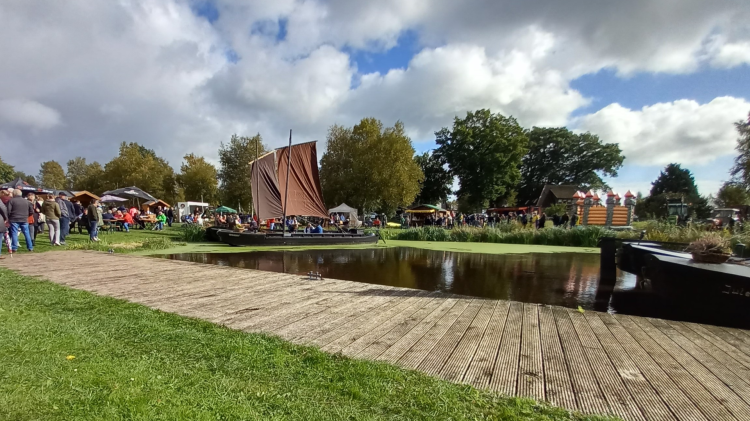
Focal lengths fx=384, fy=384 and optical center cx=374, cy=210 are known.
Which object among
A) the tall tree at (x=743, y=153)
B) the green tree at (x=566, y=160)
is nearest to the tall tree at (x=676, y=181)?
the green tree at (x=566, y=160)

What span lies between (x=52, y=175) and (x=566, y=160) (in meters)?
78.7

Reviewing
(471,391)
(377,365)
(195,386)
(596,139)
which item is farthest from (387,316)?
(596,139)

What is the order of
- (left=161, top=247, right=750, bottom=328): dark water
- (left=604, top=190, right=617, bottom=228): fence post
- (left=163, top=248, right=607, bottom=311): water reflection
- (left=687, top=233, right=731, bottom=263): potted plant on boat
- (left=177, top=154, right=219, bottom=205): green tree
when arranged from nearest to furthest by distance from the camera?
(left=687, top=233, right=731, bottom=263): potted plant on boat
(left=161, top=247, right=750, bottom=328): dark water
(left=163, top=248, right=607, bottom=311): water reflection
(left=604, top=190, right=617, bottom=228): fence post
(left=177, top=154, right=219, bottom=205): green tree

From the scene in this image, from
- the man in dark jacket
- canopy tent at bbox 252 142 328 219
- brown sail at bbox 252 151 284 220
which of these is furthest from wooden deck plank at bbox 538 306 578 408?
brown sail at bbox 252 151 284 220

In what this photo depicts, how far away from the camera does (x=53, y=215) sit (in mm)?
10727

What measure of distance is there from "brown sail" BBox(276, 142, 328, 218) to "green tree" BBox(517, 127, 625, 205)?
43.8m

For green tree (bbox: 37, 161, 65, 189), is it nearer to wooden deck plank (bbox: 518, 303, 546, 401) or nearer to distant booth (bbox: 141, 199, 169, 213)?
distant booth (bbox: 141, 199, 169, 213)

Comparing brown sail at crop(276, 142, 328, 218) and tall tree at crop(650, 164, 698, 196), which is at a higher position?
tall tree at crop(650, 164, 698, 196)

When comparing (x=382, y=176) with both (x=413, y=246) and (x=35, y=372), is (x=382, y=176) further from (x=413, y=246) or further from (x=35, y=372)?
(x=35, y=372)

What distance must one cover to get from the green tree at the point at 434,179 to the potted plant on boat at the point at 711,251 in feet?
150

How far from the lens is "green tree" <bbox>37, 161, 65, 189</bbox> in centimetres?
5966

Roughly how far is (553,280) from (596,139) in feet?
174

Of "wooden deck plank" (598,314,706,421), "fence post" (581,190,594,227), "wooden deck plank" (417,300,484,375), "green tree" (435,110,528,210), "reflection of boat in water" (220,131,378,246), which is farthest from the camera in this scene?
"green tree" (435,110,528,210)

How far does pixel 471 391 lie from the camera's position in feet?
8.18
